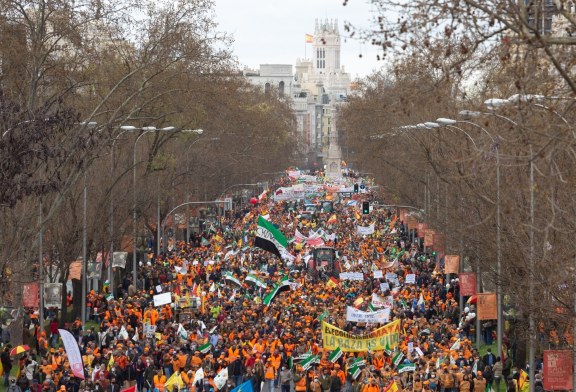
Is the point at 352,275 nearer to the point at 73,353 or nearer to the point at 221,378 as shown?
the point at 221,378

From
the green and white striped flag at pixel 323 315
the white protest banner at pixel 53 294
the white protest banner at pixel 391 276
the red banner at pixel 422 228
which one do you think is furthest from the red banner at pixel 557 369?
the red banner at pixel 422 228

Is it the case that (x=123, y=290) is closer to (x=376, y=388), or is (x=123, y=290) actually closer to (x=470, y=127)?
(x=470, y=127)

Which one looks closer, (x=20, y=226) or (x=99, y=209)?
(x=20, y=226)

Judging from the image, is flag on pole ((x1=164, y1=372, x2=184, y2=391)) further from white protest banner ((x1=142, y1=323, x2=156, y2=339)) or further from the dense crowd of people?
white protest banner ((x1=142, y1=323, x2=156, y2=339))

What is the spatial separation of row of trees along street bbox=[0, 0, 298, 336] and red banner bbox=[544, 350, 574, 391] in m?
9.17

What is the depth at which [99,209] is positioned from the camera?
45.7 m

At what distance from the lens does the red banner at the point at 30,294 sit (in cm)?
3506

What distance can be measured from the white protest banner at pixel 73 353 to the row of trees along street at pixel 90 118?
8.63 ft

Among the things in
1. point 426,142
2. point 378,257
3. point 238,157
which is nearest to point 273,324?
point 426,142

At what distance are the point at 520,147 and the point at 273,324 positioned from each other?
76.9 ft

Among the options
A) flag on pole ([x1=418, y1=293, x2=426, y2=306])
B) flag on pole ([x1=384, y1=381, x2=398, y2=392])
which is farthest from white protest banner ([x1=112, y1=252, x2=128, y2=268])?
flag on pole ([x1=384, y1=381, x2=398, y2=392])

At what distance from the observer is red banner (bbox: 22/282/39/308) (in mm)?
35062

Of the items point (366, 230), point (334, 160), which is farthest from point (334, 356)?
point (334, 160)

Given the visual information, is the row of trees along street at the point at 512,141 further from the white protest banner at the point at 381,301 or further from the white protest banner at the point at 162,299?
the white protest banner at the point at 162,299
